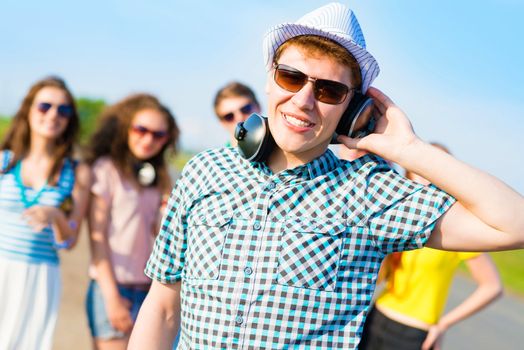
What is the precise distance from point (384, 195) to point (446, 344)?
5.97m

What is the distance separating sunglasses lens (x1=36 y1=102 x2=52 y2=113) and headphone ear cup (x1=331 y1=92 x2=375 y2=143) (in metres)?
2.99

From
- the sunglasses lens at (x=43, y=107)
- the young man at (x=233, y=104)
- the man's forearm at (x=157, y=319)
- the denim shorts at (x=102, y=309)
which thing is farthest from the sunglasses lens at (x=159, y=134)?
the man's forearm at (x=157, y=319)

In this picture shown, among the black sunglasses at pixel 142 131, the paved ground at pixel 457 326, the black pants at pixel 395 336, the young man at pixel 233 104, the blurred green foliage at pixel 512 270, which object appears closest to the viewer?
the black pants at pixel 395 336

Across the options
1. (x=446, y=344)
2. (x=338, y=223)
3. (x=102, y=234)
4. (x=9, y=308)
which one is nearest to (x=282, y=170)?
(x=338, y=223)

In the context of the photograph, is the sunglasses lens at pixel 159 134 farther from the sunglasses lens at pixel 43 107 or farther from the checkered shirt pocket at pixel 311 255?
the checkered shirt pocket at pixel 311 255

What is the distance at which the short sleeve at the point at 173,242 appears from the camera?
2.20 m

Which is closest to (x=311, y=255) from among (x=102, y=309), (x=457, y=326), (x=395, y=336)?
(x=395, y=336)

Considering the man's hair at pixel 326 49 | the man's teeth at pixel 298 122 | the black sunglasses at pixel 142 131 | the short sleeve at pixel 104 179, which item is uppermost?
the man's hair at pixel 326 49

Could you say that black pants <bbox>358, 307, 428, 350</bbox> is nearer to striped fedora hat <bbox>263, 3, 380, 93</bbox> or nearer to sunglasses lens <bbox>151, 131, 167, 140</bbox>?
sunglasses lens <bbox>151, 131, 167, 140</bbox>

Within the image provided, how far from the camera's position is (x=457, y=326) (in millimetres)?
8453

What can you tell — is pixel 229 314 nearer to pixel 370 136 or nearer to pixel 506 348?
pixel 370 136

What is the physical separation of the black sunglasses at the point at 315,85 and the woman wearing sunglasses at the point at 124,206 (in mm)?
2671

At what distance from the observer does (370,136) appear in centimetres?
213

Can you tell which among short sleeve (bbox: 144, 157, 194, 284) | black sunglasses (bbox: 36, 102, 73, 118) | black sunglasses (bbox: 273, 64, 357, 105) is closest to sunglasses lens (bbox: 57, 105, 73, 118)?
black sunglasses (bbox: 36, 102, 73, 118)
